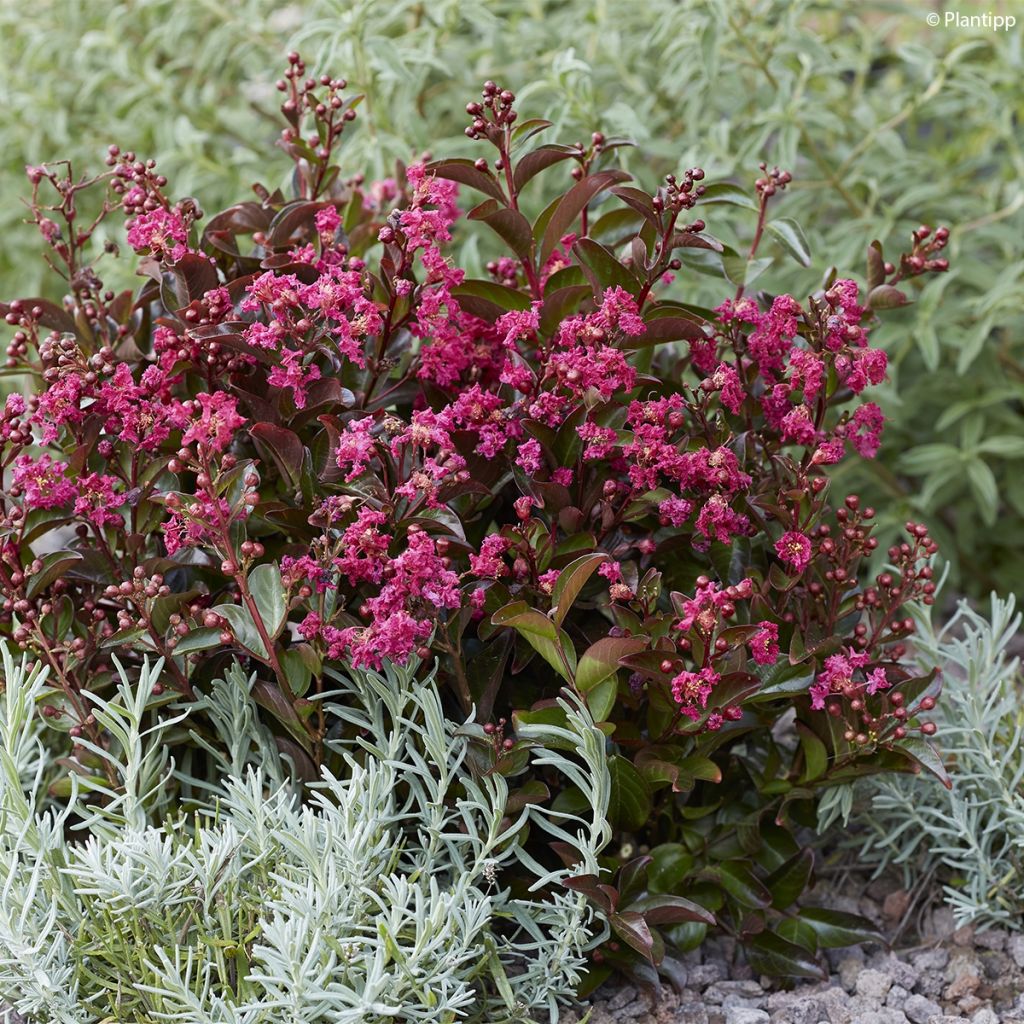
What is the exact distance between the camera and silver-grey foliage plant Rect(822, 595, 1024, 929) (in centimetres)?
207

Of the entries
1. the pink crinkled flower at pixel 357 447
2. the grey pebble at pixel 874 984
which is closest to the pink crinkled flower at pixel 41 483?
the pink crinkled flower at pixel 357 447

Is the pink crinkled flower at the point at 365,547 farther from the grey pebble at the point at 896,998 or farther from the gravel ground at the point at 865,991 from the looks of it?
the grey pebble at the point at 896,998

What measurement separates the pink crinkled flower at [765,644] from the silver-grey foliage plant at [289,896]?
27 cm

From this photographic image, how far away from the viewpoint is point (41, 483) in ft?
6.13

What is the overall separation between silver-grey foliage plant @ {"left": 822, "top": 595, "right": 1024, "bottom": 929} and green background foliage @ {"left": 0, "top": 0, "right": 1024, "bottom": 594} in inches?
37.6

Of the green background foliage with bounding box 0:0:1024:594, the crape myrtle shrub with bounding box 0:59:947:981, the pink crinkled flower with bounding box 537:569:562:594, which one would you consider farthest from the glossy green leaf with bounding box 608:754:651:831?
the green background foliage with bounding box 0:0:1024:594

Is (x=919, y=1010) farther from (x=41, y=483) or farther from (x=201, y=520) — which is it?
(x=41, y=483)

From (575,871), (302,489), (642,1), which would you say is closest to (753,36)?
(642,1)

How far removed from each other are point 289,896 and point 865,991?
98cm

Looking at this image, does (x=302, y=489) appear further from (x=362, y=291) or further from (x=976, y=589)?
(x=976, y=589)

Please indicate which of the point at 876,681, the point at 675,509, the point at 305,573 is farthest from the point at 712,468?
the point at 305,573

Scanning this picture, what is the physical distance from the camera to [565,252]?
217 cm

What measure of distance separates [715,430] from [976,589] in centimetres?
205

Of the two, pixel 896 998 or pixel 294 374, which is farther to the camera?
pixel 896 998
